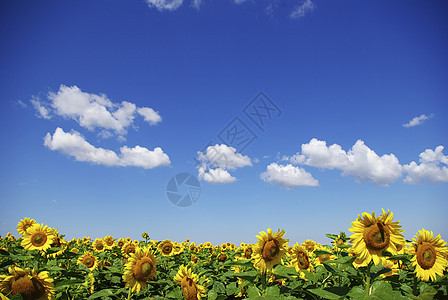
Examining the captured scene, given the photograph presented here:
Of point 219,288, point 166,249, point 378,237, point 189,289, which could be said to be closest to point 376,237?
point 378,237

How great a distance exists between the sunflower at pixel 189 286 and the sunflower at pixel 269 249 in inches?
58.2

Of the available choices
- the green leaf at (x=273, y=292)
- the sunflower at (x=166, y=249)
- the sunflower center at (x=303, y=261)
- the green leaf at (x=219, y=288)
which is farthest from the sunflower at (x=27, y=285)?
the sunflower at (x=166, y=249)

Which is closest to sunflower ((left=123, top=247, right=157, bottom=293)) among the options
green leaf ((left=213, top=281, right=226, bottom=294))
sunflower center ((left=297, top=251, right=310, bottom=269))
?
green leaf ((left=213, top=281, right=226, bottom=294))

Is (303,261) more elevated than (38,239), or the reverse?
(38,239)

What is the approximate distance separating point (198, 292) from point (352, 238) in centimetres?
288

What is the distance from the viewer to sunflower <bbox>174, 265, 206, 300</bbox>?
482 cm

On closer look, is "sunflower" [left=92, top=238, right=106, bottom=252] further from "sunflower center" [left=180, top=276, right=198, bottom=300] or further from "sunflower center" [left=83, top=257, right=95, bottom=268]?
"sunflower center" [left=180, top=276, right=198, bottom=300]

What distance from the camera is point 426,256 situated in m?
4.17

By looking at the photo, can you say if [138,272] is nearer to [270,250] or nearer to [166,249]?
[270,250]

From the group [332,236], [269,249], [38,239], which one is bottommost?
[269,249]

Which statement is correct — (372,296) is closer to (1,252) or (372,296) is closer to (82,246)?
(1,252)

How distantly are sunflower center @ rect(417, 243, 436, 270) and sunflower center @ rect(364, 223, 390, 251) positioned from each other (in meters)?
1.03

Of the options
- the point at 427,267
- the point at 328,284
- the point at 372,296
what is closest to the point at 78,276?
the point at 328,284

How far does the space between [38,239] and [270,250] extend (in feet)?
18.4
